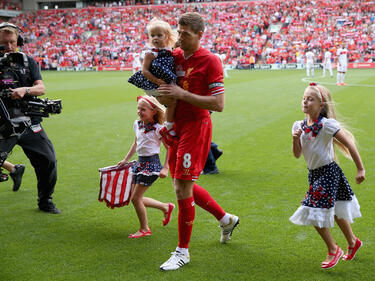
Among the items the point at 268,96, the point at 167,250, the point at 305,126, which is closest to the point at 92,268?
the point at 167,250

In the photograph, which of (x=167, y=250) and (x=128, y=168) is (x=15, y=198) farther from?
(x=167, y=250)

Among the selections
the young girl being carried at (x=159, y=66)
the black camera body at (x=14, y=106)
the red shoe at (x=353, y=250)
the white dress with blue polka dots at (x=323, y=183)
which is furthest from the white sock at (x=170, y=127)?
the red shoe at (x=353, y=250)

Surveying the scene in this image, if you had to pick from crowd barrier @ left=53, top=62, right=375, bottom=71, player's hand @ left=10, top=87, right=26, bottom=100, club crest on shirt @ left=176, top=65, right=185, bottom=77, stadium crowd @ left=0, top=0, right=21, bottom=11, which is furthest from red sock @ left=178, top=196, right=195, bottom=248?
stadium crowd @ left=0, top=0, right=21, bottom=11

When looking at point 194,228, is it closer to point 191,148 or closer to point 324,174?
point 191,148

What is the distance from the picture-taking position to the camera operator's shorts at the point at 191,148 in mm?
3723

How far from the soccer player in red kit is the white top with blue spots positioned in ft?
2.70

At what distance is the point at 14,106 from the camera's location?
466 cm

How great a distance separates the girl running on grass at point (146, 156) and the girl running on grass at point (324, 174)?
59.2 inches

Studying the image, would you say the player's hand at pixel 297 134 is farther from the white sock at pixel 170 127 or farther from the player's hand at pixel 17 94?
the player's hand at pixel 17 94

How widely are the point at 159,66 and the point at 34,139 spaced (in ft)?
7.52

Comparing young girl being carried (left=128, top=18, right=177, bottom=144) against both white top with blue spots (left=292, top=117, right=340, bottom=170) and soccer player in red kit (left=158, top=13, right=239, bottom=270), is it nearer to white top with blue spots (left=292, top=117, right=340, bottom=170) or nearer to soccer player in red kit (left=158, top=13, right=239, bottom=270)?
soccer player in red kit (left=158, top=13, right=239, bottom=270)

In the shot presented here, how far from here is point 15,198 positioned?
606 centimetres

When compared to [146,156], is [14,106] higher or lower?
higher

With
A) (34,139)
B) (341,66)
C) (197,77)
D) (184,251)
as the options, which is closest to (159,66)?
(197,77)
